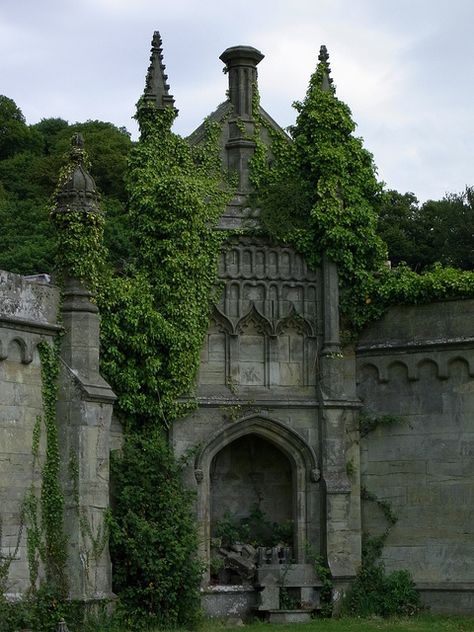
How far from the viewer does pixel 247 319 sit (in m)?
25.7

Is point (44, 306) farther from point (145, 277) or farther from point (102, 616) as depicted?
point (102, 616)

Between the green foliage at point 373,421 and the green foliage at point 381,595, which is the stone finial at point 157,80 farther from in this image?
the green foliage at point 381,595

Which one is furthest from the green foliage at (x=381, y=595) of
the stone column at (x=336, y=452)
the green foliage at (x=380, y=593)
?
the stone column at (x=336, y=452)

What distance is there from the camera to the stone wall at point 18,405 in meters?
20.9

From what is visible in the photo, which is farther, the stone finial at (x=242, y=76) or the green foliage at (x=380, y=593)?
the stone finial at (x=242, y=76)

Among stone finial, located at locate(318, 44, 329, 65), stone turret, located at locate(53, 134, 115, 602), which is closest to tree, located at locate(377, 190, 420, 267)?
stone finial, located at locate(318, 44, 329, 65)

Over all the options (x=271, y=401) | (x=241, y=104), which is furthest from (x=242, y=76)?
(x=271, y=401)

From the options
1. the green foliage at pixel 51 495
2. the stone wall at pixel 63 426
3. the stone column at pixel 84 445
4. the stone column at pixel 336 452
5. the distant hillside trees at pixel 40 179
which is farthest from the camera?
the distant hillside trees at pixel 40 179

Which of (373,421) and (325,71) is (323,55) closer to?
(325,71)

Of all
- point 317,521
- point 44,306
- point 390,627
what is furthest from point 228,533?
point 44,306

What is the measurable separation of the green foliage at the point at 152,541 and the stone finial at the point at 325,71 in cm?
782

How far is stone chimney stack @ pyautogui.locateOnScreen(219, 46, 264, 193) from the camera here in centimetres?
2633

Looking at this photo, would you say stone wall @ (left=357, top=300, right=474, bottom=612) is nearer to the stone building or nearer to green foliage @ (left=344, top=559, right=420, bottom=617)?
the stone building

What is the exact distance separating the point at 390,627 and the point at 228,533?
3827 mm
